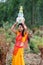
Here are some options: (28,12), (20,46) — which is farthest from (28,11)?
(20,46)

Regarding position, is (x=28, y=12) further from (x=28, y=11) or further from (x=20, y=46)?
(x=20, y=46)

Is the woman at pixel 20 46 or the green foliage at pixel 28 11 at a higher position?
the woman at pixel 20 46

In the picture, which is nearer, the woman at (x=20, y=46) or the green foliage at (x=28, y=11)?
the woman at (x=20, y=46)

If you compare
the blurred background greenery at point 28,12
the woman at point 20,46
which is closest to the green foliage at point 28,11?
the blurred background greenery at point 28,12

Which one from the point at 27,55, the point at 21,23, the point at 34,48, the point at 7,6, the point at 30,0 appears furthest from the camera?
the point at 7,6

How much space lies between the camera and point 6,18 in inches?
982

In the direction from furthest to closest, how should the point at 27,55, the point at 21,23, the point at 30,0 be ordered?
the point at 30,0 < the point at 27,55 < the point at 21,23

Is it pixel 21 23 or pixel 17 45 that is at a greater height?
pixel 21 23

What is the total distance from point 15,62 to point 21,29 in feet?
2.56

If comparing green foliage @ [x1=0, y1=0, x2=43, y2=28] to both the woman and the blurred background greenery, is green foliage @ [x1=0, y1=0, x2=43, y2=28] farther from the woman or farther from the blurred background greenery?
the woman

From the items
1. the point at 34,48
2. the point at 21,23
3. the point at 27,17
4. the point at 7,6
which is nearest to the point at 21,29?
the point at 21,23

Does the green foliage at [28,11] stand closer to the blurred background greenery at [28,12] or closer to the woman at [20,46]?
the blurred background greenery at [28,12]

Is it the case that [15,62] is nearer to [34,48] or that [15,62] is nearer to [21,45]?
[21,45]

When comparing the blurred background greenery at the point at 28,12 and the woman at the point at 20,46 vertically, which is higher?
the woman at the point at 20,46
